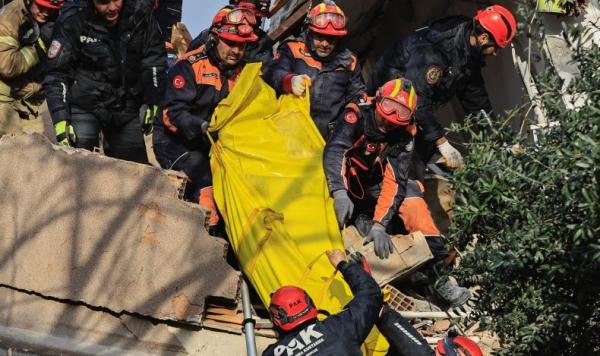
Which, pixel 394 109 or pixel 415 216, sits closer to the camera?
pixel 394 109

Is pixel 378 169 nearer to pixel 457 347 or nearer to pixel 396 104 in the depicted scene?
pixel 396 104

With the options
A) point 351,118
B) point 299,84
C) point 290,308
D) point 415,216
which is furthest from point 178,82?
point 290,308

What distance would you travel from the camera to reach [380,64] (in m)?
8.13

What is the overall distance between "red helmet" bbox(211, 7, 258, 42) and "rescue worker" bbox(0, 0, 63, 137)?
4.78ft

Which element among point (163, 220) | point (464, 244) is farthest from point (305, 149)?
point (464, 244)

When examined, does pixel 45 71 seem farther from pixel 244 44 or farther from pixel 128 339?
pixel 128 339

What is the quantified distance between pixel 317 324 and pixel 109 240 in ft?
6.40

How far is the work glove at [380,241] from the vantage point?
7156 millimetres

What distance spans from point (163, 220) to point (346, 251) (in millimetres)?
1204

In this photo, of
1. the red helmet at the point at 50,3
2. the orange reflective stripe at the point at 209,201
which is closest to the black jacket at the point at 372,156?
the orange reflective stripe at the point at 209,201

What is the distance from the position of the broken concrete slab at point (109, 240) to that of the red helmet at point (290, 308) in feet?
4.35

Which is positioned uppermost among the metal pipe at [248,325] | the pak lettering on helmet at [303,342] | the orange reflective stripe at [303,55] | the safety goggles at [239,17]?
the safety goggles at [239,17]

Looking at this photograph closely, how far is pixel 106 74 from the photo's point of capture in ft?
25.5

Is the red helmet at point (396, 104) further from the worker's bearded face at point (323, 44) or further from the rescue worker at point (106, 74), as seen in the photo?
the rescue worker at point (106, 74)
